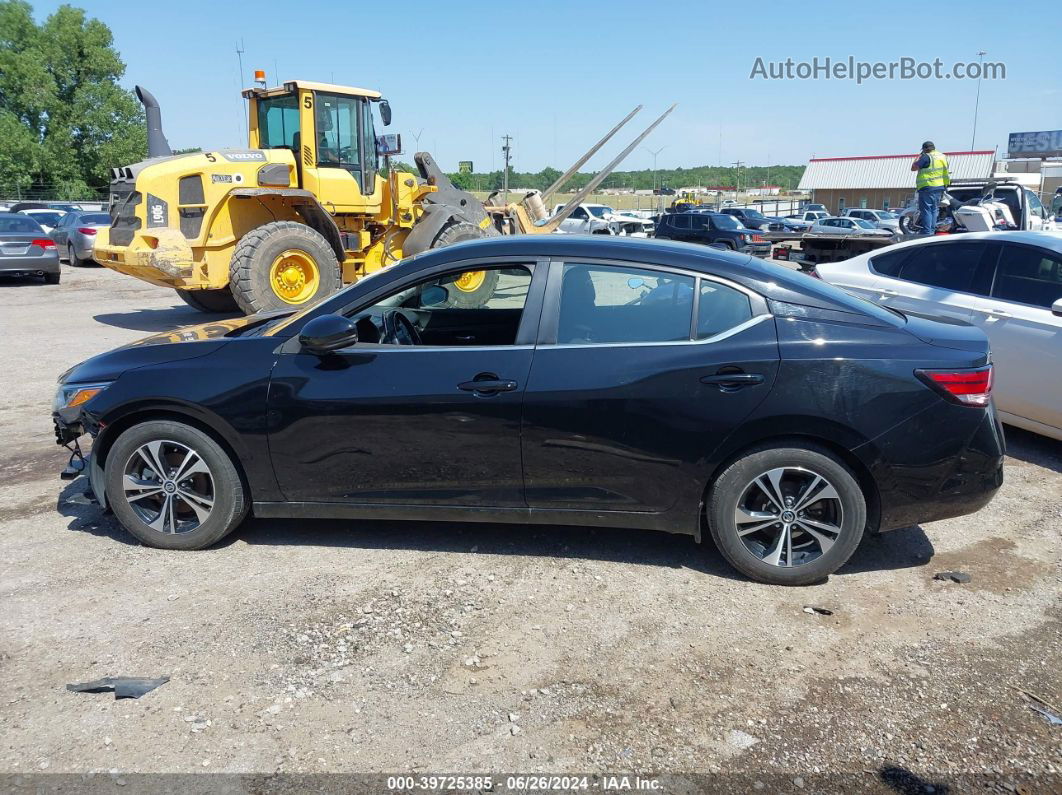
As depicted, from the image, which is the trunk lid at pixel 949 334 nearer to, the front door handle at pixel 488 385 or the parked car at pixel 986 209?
the front door handle at pixel 488 385

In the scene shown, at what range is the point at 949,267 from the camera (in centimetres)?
684

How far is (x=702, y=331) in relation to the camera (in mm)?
4176

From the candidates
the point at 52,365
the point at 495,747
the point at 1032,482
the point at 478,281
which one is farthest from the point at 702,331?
the point at 52,365

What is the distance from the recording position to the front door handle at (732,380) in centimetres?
404

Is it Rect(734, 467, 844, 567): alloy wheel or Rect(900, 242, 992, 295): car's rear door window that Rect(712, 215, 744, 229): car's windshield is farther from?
Rect(734, 467, 844, 567): alloy wheel

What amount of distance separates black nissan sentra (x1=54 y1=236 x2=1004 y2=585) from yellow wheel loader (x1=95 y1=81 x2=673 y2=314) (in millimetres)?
6795

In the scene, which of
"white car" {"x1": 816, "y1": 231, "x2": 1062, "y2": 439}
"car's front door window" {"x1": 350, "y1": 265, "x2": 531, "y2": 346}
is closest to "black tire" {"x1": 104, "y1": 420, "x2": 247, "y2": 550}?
"car's front door window" {"x1": 350, "y1": 265, "x2": 531, "y2": 346}

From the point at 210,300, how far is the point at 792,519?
1209 centimetres

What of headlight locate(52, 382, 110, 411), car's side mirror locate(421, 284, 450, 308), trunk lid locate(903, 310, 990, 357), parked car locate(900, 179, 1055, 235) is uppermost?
parked car locate(900, 179, 1055, 235)

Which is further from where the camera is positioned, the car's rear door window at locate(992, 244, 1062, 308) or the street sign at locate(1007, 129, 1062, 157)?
the street sign at locate(1007, 129, 1062, 157)

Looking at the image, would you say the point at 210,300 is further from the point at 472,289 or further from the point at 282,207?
the point at 472,289

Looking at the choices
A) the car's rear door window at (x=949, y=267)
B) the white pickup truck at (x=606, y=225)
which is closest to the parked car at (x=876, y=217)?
the white pickup truck at (x=606, y=225)

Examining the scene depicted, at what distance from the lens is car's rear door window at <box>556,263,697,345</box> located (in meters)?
4.21

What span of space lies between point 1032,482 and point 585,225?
97.2 ft
